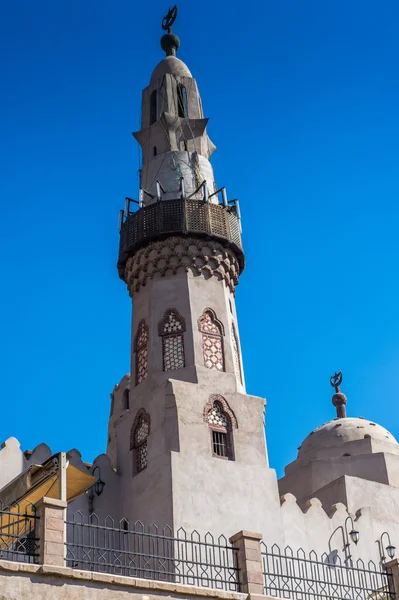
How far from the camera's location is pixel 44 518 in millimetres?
12273

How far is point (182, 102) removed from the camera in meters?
24.2

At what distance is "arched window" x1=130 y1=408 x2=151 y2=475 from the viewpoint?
19.6 m

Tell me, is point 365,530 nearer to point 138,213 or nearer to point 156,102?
point 138,213

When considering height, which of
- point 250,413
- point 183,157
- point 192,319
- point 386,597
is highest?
point 183,157

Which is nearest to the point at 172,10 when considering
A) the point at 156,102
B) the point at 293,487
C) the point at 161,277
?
the point at 156,102

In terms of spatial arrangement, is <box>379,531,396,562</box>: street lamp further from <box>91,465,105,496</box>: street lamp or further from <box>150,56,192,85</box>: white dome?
<box>150,56,192,85</box>: white dome

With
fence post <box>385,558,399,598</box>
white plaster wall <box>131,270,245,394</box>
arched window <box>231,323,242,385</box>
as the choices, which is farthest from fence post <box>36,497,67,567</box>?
arched window <box>231,323,242,385</box>

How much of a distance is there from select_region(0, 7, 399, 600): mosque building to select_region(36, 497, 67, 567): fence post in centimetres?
179

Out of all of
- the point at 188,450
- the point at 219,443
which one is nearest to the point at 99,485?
the point at 188,450

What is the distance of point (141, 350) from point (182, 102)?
7016 millimetres

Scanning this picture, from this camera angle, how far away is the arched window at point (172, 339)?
66.5ft

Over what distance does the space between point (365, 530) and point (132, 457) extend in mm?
5955

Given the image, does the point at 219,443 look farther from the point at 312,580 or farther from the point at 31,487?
the point at 312,580

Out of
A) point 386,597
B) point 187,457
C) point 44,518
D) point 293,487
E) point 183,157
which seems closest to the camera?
point 44,518
